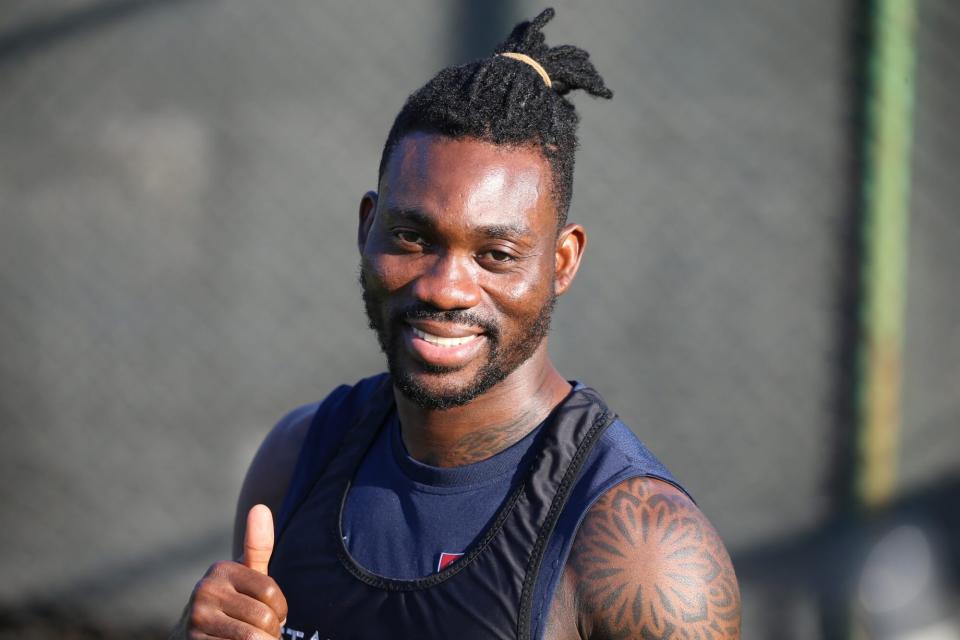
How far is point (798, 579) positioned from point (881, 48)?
1852 millimetres

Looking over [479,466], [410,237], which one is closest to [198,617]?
[479,466]

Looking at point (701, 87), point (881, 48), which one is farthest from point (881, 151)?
point (701, 87)

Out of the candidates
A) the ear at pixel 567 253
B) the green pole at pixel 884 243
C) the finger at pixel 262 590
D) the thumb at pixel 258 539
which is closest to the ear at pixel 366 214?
the ear at pixel 567 253

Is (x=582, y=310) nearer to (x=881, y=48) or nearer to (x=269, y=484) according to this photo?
(x=881, y=48)

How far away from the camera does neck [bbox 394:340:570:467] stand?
2.01m

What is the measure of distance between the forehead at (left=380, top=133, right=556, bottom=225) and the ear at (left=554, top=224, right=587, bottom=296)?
82 mm

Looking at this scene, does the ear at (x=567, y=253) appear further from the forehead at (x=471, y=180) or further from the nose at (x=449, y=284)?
the nose at (x=449, y=284)

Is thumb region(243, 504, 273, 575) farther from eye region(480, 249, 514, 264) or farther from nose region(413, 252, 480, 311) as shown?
eye region(480, 249, 514, 264)

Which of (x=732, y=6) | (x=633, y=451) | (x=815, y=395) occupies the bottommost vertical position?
(x=633, y=451)

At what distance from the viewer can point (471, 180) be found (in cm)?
191

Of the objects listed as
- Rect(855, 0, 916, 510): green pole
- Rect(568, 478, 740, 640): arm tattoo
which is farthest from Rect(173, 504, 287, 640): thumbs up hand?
Rect(855, 0, 916, 510): green pole

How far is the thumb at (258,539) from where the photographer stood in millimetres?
1818

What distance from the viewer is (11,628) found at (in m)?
4.33

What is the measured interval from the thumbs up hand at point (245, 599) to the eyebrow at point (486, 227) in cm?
60
